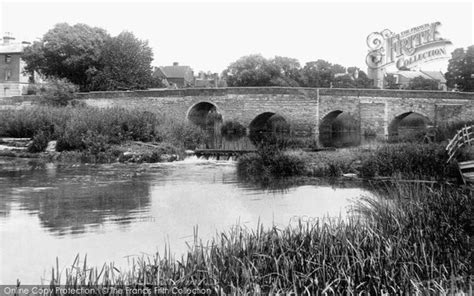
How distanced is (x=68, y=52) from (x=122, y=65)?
18.2ft

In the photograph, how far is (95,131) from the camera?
66.7 feet

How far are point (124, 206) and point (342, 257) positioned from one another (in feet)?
22.2

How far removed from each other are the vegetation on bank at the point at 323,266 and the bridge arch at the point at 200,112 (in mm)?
30396

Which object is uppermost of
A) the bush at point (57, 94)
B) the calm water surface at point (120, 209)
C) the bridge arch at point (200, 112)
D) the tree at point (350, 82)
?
the tree at point (350, 82)

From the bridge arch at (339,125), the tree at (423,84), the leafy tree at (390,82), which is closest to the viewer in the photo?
the bridge arch at (339,125)

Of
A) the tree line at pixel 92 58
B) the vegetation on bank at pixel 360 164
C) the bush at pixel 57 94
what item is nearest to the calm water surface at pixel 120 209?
the vegetation on bank at pixel 360 164

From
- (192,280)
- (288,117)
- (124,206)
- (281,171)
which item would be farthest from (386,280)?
(288,117)

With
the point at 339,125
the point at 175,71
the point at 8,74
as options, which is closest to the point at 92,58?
the point at 8,74

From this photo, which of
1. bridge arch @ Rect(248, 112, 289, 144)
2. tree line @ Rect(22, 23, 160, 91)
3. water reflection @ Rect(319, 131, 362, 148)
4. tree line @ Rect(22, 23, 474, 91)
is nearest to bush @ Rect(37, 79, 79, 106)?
tree line @ Rect(22, 23, 474, 91)

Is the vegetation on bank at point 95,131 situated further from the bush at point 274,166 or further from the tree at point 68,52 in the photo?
Result: the tree at point 68,52

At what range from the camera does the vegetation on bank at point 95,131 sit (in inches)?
772

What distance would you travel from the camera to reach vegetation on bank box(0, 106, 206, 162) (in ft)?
64.3

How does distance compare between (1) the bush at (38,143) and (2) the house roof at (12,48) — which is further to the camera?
(2) the house roof at (12,48)

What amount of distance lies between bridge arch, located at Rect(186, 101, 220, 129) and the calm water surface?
774 inches
